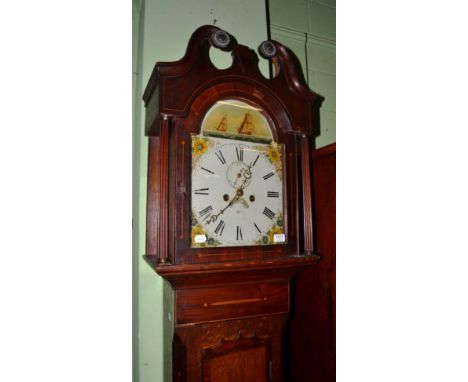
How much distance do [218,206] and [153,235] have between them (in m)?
0.43

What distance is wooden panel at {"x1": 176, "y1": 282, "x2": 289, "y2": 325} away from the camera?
963mm

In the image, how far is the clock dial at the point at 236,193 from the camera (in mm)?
972

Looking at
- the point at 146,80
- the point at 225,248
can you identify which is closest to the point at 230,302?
the point at 225,248

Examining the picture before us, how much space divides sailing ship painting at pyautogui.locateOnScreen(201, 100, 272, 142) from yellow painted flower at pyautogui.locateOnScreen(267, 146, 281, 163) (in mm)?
35

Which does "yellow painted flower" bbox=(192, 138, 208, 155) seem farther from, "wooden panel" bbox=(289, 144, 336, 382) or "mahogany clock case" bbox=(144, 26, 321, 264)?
"wooden panel" bbox=(289, 144, 336, 382)

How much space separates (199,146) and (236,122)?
16cm

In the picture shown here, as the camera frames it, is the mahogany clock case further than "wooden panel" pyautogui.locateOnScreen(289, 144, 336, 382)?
No

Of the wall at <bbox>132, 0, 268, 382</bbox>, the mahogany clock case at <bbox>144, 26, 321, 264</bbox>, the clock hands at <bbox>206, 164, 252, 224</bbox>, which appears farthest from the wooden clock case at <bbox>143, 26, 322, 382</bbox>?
the wall at <bbox>132, 0, 268, 382</bbox>

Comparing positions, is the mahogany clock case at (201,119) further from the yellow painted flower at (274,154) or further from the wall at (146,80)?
the wall at (146,80)

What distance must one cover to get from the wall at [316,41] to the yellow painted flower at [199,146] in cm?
121

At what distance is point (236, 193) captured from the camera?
40.3 inches

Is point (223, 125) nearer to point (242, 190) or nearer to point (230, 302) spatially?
point (242, 190)

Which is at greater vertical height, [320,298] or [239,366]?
[320,298]

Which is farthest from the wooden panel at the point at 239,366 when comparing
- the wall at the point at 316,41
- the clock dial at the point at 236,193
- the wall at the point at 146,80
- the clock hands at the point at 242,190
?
the wall at the point at 316,41
